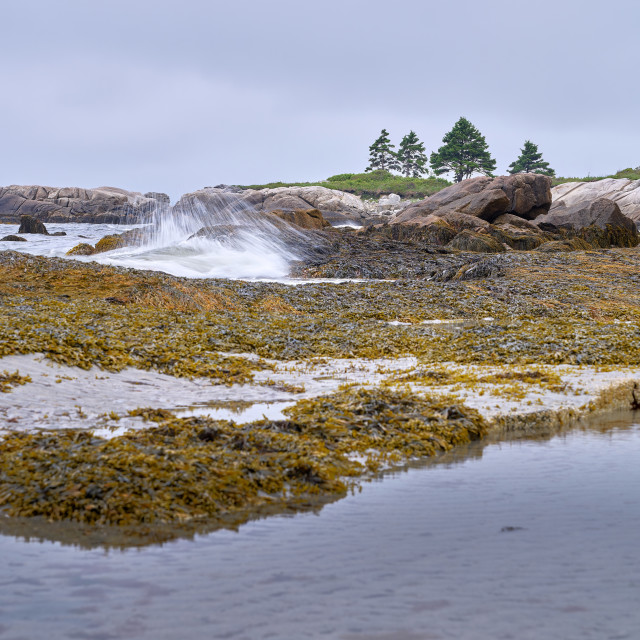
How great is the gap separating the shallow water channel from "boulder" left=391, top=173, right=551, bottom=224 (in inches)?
1656

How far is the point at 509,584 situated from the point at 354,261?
82.7ft

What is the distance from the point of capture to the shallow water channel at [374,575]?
3684mm

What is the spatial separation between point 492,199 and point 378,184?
54.9 m

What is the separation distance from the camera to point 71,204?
86.4 metres

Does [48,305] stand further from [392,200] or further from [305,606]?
[392,200]

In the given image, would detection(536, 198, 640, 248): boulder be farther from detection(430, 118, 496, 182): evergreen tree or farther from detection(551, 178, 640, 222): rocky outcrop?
detection(430, 118, 496, 182): evergreen tree

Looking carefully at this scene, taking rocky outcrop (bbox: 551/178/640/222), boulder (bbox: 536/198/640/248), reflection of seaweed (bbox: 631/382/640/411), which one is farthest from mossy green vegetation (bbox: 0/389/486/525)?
rocky outcrop (bbox: 551/178/640/222)

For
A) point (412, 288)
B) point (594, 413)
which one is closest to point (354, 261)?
point (412, 288)

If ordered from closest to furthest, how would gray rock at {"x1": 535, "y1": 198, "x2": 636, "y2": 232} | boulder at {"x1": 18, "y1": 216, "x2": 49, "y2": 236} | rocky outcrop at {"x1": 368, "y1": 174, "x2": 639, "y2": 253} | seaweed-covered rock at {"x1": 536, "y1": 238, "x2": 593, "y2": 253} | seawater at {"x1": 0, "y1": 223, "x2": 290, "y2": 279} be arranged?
seawater at {"x1": 0, "y1": 223, "x2": 290, "y2": 279}
seaweed-covered rock at {"x1": 536, "y1": 238, "x2": 593, "y2": 253}
rocky outcrop at {"x1": 368, "y1": 174, "x2": 639, "y2": 253}
gray rock at {"x1": 535, "y1": 198, "x2": 636, "y2": 232}
boulder at {"x1": 18, "y1": 216, "x2": 49, "y2": 236}

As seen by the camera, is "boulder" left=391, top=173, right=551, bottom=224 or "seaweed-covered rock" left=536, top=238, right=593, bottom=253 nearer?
"seaweed-covered rock" left=536, top=238, right=593, bottom=253

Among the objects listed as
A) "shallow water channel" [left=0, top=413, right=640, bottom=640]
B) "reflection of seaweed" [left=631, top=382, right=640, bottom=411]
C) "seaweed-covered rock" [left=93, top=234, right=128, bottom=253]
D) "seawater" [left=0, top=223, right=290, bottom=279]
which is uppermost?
"seaweed-covered rock" [left=93, top=234, right=128, bottom=253]

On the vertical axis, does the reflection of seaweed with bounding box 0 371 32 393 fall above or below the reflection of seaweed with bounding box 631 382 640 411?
above

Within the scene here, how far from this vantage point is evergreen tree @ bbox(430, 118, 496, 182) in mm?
92812

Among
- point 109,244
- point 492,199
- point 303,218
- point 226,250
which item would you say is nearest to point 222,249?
point 226,250
